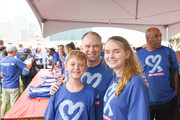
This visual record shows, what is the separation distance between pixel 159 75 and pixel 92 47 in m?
1.14

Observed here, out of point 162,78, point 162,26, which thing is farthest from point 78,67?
point 162,26

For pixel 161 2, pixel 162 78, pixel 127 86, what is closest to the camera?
pixel 127 86

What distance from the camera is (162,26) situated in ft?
23.4

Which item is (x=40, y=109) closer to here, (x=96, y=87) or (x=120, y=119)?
(x=96, y=87)

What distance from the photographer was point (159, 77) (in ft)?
6.59

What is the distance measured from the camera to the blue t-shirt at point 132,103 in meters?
0.85

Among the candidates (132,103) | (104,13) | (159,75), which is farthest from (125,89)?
(104,13)

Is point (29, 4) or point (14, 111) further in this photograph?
point (29, 4)

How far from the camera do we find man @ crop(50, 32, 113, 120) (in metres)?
1.36

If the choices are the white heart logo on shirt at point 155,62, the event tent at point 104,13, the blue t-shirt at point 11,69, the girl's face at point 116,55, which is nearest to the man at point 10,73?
the blue t-shirt at point 11,69

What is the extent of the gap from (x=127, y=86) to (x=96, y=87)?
19.0 inches

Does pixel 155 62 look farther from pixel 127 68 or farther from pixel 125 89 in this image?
pixel 125 89

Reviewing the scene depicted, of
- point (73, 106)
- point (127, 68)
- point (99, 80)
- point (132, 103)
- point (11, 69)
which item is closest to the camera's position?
point (132, 103)

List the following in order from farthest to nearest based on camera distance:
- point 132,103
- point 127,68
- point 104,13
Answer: point 104,13, point 127,68, point 132,103
